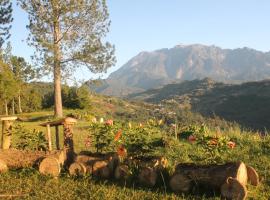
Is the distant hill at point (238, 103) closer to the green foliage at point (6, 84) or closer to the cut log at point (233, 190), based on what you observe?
the green foliage at point (6, 84)

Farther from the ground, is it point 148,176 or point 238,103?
point 148,176

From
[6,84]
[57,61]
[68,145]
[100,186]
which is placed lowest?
[100,186]

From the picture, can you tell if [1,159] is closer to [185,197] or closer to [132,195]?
[132,195]

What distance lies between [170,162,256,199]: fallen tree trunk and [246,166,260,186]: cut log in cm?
27

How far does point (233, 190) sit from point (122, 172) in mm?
2523

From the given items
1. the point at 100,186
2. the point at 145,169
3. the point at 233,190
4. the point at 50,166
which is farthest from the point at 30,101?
the point at 233,190

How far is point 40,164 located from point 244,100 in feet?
455

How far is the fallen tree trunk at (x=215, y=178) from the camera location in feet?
22.6

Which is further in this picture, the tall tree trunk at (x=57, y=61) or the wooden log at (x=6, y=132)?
the tall tree trunk at (x=57, y=61)

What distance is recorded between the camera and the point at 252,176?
7.75 m

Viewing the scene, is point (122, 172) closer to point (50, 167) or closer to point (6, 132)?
point (50, 167)

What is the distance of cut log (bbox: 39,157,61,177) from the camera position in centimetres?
897

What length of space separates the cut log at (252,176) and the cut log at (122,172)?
2.42 metres

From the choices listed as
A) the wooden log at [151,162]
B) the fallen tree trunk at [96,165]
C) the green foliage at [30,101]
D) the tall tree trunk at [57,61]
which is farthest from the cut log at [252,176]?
the green foliage at [30,101]
